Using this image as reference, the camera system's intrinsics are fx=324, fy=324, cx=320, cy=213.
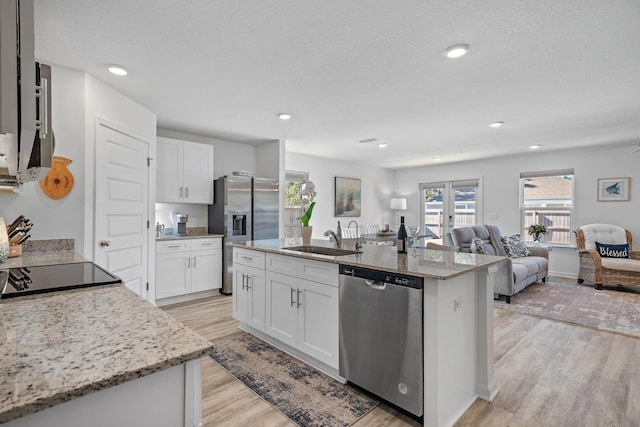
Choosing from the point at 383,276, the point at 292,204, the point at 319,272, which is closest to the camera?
the point at 383,276

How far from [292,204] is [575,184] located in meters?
5.27

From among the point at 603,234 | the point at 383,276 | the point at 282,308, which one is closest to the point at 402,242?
the point at 383,276

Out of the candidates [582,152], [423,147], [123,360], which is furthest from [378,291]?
[582,152]

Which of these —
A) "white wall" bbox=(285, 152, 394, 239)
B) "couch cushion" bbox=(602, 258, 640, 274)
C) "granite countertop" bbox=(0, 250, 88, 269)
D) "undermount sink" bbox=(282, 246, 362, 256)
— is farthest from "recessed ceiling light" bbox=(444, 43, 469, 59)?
"couch cushion" bbox=(602, 258, 640, 274)

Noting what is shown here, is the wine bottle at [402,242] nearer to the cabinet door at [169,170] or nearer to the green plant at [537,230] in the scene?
the cabinet door at [169,170]

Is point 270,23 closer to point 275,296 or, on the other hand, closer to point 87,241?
point 275,296

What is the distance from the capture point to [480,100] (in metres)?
3.34

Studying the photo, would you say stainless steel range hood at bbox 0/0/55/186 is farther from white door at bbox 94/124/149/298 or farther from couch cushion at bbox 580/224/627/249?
couch cushion at bbox 580/224/627/249

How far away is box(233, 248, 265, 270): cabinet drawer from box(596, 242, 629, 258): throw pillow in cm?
559

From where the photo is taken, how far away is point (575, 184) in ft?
19.6

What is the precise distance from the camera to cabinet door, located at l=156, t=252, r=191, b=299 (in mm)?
4121

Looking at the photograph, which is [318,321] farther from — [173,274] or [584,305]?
[584,305]

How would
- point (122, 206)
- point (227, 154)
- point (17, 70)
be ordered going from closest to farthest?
point (17, 70) < point (122, 206) < point (227, 154)

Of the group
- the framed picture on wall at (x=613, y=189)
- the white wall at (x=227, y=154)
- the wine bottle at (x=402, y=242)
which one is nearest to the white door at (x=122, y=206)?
the white wall at (x=227, y=154)
